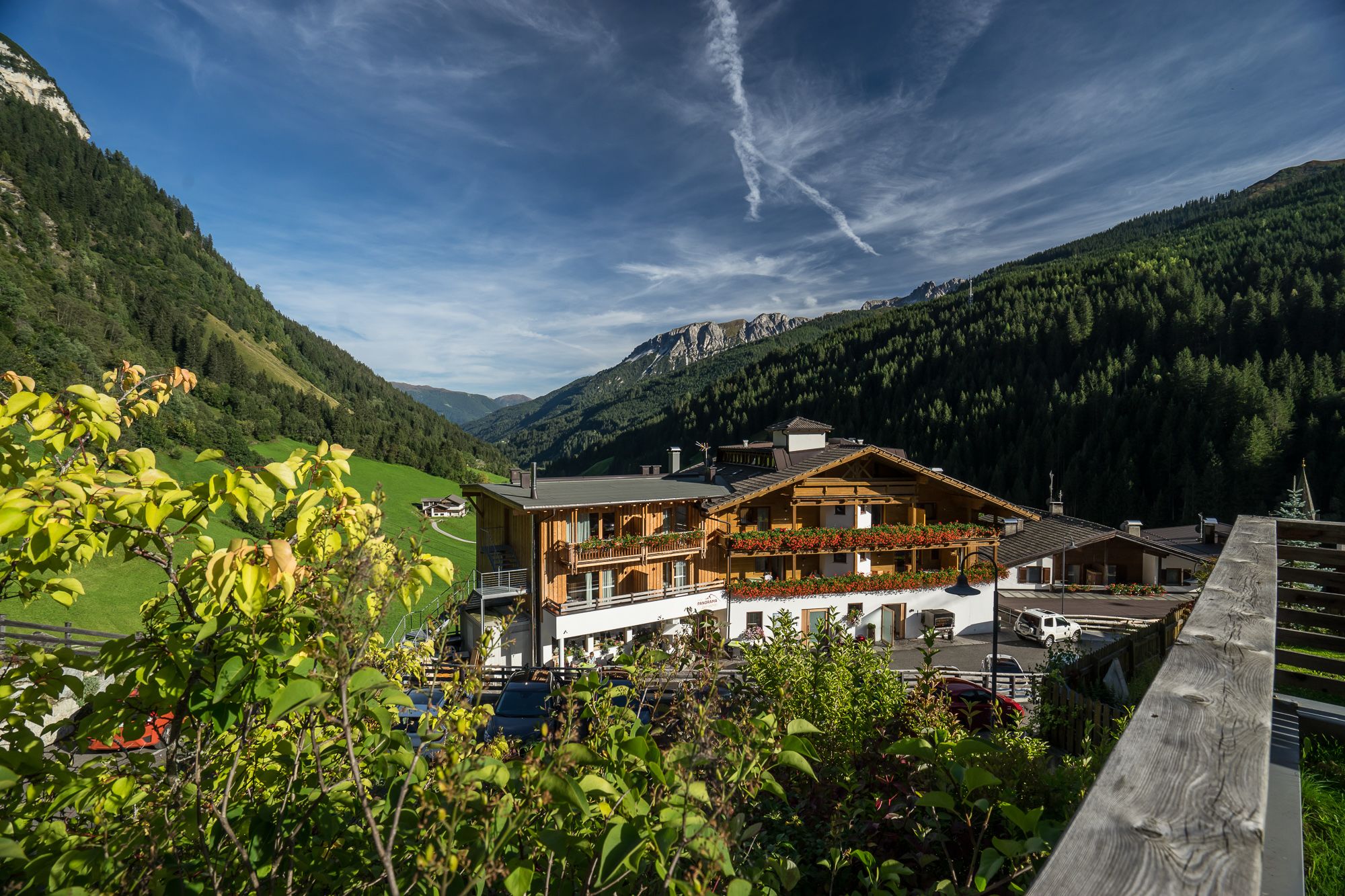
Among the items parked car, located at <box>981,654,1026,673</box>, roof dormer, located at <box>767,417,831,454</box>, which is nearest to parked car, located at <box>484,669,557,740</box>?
parked car, located at <box>981,654,1026,673</box>

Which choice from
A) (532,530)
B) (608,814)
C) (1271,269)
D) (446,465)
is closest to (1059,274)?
(1271,269)

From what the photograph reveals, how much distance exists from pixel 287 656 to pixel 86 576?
3393cm

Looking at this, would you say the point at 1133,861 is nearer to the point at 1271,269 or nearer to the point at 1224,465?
the point at 1224,465

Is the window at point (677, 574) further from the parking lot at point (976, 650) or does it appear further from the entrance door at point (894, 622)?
the entrance door at point (894, 622)

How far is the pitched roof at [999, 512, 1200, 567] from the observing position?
30.8 metres

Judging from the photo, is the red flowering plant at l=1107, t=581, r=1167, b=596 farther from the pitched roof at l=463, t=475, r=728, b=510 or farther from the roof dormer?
the pitched roof at l=463, t=475, r=728, b=510

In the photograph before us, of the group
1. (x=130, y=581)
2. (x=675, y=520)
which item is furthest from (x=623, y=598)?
(x=130, y=581)

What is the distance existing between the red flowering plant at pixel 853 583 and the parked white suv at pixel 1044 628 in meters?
2.19

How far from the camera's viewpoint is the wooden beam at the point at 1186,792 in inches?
34.0

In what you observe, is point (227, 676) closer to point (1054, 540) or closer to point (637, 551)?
point (637, 551)

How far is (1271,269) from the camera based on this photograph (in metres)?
106

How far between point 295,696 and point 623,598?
2146cm

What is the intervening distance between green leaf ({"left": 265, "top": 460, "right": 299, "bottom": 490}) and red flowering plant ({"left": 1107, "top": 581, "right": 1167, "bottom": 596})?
133 ft

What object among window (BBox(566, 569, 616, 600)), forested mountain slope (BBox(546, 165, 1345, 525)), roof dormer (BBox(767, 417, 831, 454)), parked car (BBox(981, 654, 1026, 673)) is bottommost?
parked car (BBox(981, 654, 1026, 673))
